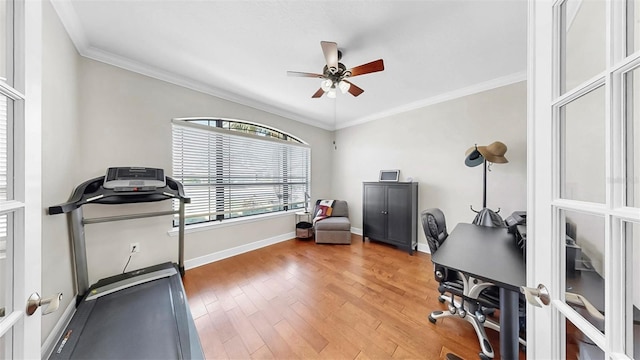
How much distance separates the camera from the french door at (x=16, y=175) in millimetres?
526

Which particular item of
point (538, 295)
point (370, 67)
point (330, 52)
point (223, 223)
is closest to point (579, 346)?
point (538, 295)

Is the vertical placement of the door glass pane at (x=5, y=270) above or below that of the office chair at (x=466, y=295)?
above

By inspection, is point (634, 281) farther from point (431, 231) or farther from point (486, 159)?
point (486, 159)

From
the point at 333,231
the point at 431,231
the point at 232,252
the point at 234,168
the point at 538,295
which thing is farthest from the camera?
A: the point at 333,231

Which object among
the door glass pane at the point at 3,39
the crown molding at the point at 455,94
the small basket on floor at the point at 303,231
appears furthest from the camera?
the small basket on floor at the point at 303,231

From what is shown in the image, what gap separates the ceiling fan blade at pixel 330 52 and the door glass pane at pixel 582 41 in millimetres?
1381

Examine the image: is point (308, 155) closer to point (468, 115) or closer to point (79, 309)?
point (468, 115)

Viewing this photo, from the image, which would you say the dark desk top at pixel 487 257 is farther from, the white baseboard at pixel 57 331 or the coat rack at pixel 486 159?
the white baseboard at pixel 57 331

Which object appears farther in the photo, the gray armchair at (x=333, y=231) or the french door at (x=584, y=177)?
the gray armchair at (x=333, y=231)

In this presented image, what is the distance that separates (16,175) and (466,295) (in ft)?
7.41

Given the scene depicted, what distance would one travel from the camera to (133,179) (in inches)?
77.3

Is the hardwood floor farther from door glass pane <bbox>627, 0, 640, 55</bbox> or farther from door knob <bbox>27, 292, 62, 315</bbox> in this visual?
door glass pane <bbox>627, 0, 640, 55</bbox>

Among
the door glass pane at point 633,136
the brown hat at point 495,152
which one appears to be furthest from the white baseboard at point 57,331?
the brown hat at point 495,152

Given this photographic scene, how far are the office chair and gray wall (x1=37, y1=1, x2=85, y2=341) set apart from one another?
2939 mm
